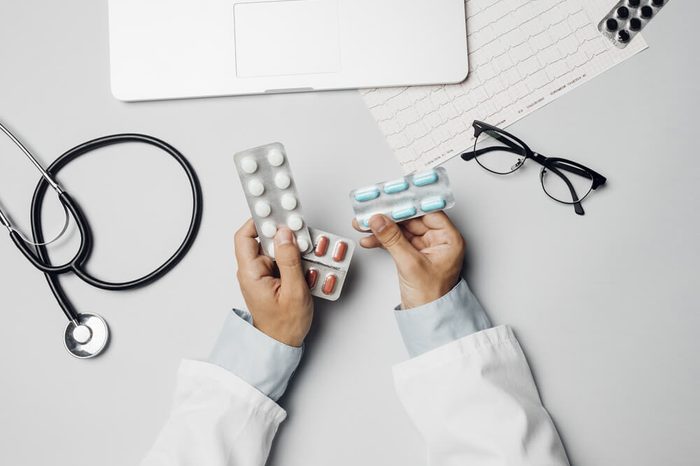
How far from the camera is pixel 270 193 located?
0.77m

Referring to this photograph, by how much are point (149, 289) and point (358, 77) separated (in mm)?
443

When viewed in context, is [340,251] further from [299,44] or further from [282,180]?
[299,44]

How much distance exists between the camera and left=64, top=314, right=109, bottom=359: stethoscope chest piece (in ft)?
2.77

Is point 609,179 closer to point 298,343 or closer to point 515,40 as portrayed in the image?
point 515,40

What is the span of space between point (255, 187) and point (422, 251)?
0.83 feet

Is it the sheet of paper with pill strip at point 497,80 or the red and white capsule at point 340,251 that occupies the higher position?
the sheet of paper with pill strip at point 497,80

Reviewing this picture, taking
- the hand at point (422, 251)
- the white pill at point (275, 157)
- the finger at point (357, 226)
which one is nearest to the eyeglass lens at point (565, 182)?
the hand at point (422, 251)

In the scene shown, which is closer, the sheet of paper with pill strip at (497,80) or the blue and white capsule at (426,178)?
the blue and white capsule at (426,178)

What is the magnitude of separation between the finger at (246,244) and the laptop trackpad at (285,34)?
0.23 metres

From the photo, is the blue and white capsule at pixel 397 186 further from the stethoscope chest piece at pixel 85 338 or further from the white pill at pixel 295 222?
the stethoscope chest piece at pixel 85 338

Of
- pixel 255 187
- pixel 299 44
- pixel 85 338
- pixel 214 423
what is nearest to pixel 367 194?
pixel 255 187

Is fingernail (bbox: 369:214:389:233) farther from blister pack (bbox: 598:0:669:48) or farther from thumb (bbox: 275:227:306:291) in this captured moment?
blister pack (bbox: 598:0:669:48)

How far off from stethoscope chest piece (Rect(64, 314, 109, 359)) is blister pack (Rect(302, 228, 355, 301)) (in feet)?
1.07

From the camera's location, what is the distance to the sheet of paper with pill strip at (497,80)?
2.83ft
